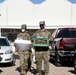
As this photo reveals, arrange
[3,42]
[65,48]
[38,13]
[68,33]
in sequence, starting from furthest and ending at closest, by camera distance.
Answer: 1. [38,13]
2. [3,42]
3. [68,33]
4. [65,48]

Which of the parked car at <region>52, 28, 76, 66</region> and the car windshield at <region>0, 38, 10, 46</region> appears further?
the car windshield at <region>0, 38, 10, 46</region>

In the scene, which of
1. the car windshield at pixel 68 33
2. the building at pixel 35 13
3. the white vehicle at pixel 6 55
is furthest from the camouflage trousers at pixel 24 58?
the building at pixel 35 13

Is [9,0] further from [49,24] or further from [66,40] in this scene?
[66,40]

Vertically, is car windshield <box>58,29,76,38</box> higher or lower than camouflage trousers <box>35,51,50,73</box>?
higher

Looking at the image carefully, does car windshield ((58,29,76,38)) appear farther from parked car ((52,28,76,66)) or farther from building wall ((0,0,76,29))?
building wall ((0,0,76,29))

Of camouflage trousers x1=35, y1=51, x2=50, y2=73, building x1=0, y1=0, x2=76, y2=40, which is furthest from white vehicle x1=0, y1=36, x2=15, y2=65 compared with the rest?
building x1=0, y1=0, x2=76, y2=40

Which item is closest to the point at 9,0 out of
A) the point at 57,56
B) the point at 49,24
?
the point at 49,24

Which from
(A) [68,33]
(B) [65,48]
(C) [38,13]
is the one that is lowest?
(B) [65,48]

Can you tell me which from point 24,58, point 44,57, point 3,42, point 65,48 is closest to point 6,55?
point 3,42

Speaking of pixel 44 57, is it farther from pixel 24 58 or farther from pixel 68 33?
pixel 68 33

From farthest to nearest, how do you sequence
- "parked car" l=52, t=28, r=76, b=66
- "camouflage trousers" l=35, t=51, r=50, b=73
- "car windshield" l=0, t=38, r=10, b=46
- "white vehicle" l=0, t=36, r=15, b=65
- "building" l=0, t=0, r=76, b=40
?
"building" l=0, t=0, r=76, b=40 < "car windshield" l=0, t=38, r=10, b=46 < "white vehicle" l=0, t=36, r=15, b=65 < "parked car" l=52, t=28, r=76, b=66 < "camouflage trousers" l=35, t=51, r=50, b=73

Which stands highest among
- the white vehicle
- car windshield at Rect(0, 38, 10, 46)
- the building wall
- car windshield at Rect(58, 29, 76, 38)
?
the building wall

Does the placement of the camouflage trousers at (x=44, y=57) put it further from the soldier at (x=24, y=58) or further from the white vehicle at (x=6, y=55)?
the white vehicle at (x=6, y=55)

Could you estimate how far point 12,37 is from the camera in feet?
103
